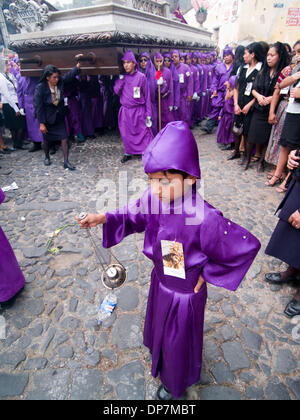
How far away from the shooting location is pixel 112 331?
2.45 m

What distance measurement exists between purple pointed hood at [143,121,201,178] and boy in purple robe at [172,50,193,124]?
7.30 meters

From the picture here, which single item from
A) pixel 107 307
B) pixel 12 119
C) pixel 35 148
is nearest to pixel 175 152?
pixel 107 307

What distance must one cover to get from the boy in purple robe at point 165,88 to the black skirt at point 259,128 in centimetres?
262

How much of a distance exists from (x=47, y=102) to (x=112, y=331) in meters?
4.69

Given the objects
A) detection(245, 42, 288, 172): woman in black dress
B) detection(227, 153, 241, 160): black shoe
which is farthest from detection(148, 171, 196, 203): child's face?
detection(227, 153, 241, 160): black shoe

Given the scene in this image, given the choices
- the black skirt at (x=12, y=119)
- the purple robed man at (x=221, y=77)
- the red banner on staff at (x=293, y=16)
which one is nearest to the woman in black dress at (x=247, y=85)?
the purple robed man at (x=221, y=77)

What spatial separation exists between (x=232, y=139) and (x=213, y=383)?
591cm

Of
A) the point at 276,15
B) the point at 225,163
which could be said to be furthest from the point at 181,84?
the point at 276,15

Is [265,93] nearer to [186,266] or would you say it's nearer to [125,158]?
[125,158]

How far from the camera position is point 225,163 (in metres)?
6.13

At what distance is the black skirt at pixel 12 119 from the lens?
6828mm

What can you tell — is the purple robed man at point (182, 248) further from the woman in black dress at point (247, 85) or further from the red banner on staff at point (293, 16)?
the red banner on staff at point (293, 16)

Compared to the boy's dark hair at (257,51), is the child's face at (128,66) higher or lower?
lower

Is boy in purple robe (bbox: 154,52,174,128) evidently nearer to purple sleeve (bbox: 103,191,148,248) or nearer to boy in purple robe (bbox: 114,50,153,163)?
boy in purple robe (bbox: 114,50,153,163)
